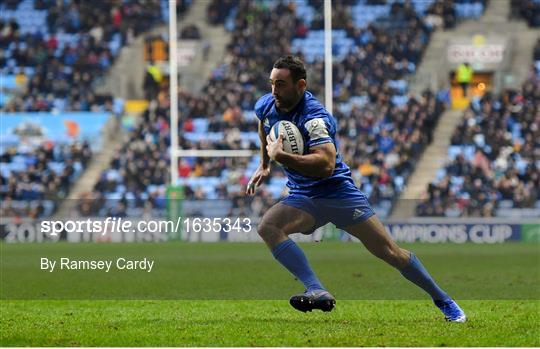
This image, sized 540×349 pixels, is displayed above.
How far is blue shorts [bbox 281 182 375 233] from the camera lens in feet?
28.2

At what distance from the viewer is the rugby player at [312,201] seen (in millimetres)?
8336

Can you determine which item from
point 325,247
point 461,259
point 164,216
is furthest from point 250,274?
point 164,216

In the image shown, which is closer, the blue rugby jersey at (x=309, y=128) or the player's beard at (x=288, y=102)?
the blue rugby jersey at (x=309, y=128)

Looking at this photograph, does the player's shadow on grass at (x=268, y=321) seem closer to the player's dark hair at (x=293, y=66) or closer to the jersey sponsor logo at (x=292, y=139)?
the jersey sponsor logo at (x=292, y=139)

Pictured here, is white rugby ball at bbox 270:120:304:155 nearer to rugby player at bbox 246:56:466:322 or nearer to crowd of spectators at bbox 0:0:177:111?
rugby player at bbox 246:56:466:322

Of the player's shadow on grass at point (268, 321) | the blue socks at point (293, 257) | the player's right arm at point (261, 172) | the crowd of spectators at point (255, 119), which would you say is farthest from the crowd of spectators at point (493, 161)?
the blue socks at point (293, 257)

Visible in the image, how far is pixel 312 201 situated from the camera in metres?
8.63

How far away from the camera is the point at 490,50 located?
102 ft

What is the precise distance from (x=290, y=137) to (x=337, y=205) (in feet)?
2.20

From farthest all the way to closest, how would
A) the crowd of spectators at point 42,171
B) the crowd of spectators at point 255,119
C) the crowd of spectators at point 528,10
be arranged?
the crowd of spectators at point 528,10 < the crowd of spectators at point 42,171 < the crowd of spectators at point 255,119

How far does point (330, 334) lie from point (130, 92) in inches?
933

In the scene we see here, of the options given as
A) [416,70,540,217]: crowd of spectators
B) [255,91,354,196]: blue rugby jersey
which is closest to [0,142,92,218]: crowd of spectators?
[416,70,540,217]: crowd of spectators

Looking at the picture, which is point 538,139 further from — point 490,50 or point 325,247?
point 325,247

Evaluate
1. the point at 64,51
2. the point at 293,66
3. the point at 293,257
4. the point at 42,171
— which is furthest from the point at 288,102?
the point at 64,51
